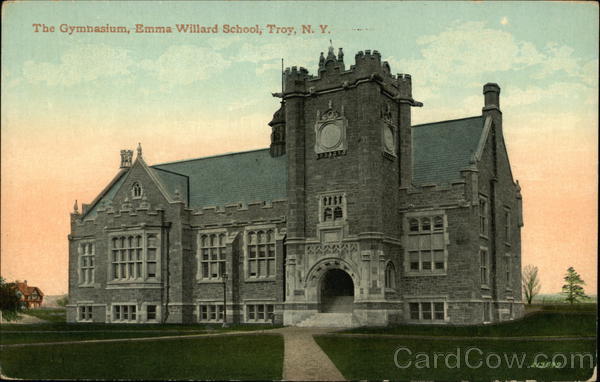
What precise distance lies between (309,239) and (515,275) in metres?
13.9

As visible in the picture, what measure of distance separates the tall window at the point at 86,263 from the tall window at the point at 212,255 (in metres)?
9.17

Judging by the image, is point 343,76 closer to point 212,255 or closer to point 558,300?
point 212,255

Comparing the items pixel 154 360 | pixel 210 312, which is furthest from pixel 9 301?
pixel 154 360

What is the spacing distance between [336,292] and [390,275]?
355 centimetres

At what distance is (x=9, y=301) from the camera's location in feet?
146

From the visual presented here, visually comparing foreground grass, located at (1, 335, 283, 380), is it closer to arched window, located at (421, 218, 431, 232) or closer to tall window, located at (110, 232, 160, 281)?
arched window, located at (421, 218, 431, 232)

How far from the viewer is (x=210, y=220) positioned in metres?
45.3

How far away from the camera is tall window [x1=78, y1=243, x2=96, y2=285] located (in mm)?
50125

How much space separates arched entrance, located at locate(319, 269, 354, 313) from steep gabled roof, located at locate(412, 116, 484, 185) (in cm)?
674

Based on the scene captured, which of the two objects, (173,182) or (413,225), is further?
(173,182)

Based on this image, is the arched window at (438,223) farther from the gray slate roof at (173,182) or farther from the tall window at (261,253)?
the gray slate roof at (173,182)

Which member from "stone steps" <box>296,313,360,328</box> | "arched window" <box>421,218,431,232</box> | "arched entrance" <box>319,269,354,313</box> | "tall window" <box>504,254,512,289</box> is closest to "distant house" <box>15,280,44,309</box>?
"stone steps" <box>296,313,360,328</box>

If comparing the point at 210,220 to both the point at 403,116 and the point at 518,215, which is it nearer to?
the point at 403,116

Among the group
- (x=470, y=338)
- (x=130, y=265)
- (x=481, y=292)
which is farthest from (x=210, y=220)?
(x=470, y=338)
